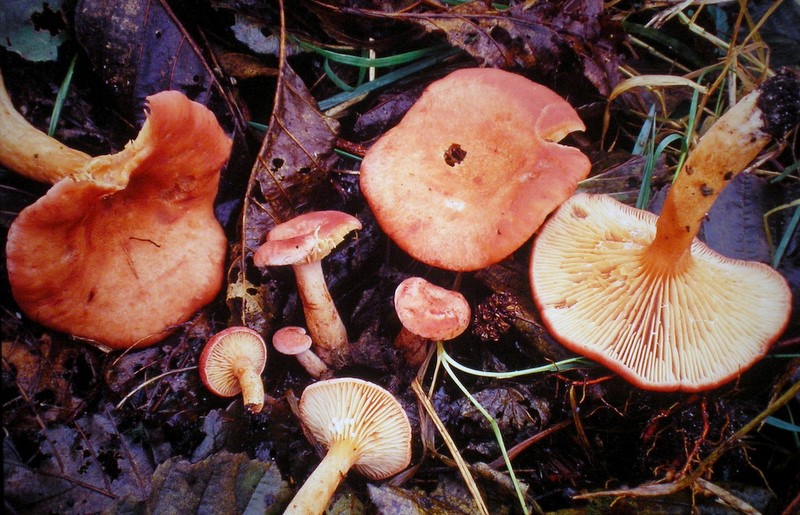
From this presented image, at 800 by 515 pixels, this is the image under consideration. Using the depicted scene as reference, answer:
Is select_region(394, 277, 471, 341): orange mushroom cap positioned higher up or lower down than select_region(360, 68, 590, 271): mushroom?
lower down

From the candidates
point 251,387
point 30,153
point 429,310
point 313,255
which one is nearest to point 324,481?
point 251,387

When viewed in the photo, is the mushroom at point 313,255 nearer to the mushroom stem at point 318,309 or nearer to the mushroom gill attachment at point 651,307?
the mushroom stem at point 318,309

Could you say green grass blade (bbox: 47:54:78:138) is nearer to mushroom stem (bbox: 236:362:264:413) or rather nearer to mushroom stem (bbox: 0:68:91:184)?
mushroom stem (bbox: 0:68:91:184)

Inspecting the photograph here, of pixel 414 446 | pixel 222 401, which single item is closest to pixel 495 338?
pixel 414 446

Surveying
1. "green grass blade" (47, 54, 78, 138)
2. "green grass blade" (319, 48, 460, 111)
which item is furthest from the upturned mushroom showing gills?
"green grass blade" (47, 54, 78, 138)

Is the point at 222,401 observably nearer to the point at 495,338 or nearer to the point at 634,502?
the point at 495,338

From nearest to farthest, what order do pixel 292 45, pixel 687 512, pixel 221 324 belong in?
pixel 687 512 < pixel 221 324 < pixel 292 45

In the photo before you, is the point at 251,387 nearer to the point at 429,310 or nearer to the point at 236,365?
the point at 236,365
